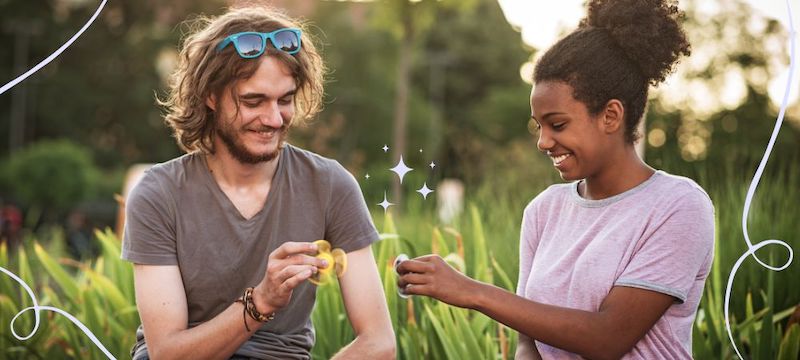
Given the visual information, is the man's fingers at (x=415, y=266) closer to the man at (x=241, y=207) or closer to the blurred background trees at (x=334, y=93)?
the man at (x=241, y=207)

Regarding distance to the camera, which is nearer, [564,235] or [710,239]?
[710,239]

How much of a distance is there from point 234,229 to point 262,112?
0.30m

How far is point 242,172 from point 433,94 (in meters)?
35.3

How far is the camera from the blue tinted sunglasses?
2.42 meters

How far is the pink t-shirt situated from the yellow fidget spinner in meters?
0.46

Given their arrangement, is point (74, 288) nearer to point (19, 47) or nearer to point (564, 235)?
point (564, 235)

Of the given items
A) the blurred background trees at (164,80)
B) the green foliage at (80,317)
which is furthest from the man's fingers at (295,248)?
the blurred background trees at (164,80)

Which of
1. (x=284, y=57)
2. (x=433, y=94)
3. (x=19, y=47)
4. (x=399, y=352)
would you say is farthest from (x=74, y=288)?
(x=433, y=94)

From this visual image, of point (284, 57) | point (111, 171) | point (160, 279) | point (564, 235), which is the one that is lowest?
point (111, 171)

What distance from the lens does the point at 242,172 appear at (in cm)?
251

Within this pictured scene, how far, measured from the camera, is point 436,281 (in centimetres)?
210

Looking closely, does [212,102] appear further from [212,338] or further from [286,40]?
[212,338]

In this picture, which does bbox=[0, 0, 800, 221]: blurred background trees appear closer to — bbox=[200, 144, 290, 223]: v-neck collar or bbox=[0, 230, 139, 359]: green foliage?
bbox=[0, 230, 139, 359]: green foliage

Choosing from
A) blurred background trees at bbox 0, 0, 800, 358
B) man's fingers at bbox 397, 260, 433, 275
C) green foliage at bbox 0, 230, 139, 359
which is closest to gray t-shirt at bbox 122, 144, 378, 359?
man's fingers at bbox 397, 260, 433, 275
